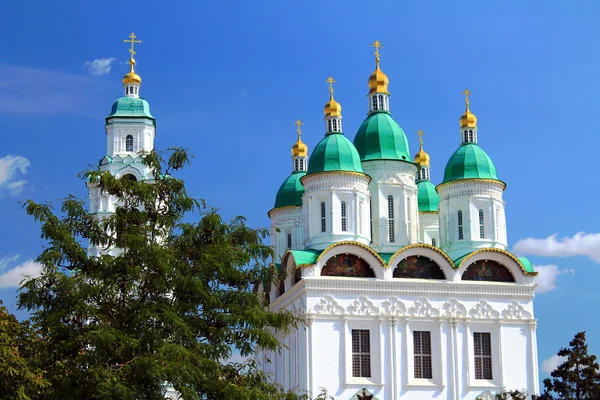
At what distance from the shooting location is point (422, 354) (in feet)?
126

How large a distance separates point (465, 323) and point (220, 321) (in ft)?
60.5

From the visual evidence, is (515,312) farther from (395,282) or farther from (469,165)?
(469,165)

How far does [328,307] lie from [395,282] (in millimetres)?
2656

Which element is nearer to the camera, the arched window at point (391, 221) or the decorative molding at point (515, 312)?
the decorative molding at point (515, 312)

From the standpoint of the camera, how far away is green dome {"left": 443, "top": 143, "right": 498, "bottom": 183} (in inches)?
1635

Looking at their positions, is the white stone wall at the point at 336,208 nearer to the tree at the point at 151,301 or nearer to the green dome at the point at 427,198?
the green dome at the point at 427,198

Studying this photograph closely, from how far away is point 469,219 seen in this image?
40.9 m

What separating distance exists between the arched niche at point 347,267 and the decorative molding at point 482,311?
13.1 ft

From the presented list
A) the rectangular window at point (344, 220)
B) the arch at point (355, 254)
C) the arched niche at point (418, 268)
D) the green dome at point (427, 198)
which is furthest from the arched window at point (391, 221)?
the green dome at point (427, 198)

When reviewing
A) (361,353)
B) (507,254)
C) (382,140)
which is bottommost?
(361,353)

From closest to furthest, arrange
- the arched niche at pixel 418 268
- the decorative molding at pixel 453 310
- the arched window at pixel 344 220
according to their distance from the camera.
→ 1. the decorative molding at pixel 453 310
2. the arched niche at pixel 418 268
3. the arched window at pixel 344 220

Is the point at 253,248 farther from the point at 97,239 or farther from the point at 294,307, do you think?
the point at 294,307

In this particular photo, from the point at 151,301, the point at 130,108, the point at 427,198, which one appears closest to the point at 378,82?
the point at 427,198

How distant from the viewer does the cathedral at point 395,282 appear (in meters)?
37.2
